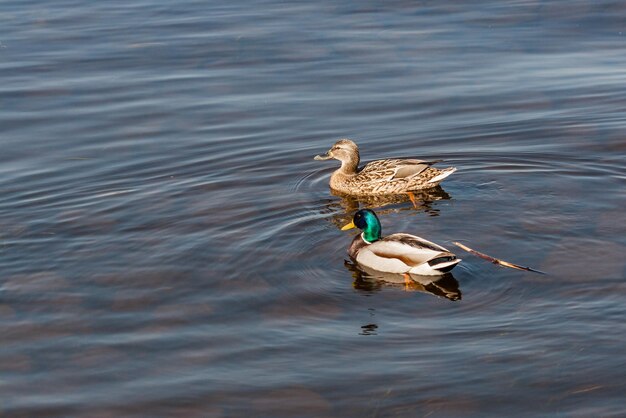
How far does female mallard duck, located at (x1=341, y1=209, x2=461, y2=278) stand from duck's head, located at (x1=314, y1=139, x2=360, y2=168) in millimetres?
2477

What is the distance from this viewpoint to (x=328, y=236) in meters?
12.6

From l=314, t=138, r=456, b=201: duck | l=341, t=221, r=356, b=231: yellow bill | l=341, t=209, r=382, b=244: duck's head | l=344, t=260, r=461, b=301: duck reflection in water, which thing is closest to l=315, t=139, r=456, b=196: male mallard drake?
l=314, t=138, r=456, b=201: duck

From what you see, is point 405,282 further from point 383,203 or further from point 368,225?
point 383,203

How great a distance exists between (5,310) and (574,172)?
6.87 meters

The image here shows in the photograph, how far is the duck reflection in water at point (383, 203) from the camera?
13688mm

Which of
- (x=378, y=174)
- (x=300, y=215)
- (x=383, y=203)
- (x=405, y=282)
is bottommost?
(x=383, y=203)

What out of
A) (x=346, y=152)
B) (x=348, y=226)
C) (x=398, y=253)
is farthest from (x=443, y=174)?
(x=398, y=253)

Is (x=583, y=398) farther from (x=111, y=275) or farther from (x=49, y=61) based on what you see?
(x=49, y=61)

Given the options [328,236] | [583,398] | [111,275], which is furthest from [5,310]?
[583,398]

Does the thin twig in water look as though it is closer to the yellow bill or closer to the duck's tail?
the yellow bill

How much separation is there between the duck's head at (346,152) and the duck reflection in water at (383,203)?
42cm

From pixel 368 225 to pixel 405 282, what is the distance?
41.9 inches

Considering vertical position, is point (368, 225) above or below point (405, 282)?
above

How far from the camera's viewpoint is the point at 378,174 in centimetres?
1430
